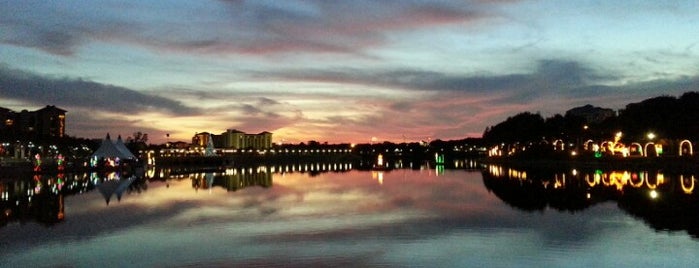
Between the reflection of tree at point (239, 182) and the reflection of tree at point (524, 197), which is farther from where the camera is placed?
the reflection of tree at point (239, 182)

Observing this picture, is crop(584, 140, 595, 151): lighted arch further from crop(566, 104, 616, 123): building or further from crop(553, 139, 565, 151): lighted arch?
crop(566, 104, 616, 123): building

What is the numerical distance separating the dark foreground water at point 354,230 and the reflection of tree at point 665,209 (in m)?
0.04

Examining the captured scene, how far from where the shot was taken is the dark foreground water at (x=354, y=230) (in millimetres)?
15828

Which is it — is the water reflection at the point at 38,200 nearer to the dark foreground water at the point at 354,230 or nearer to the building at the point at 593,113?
the dark foreground water at the point at 354,230

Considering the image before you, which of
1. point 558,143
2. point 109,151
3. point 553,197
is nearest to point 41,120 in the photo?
point 109,151

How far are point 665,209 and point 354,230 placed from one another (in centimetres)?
1364

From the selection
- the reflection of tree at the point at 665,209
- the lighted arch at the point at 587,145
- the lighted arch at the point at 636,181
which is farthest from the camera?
the lighted arch at the point at 587,145

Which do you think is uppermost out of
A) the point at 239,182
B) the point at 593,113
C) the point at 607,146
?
the point at 593,113

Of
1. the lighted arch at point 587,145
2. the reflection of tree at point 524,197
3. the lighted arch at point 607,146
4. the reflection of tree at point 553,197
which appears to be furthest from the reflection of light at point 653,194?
the lighted arch at point 587,145

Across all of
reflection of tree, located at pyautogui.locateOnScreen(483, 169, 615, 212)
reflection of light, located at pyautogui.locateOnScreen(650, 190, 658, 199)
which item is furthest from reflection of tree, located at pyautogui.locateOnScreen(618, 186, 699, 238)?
→ reflection of tree, located at pyautogui.locateOnScreen(483, 169, 615, 212)

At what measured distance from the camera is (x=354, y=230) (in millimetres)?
20969

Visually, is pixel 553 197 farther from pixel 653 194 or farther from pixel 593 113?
pixel 593 113

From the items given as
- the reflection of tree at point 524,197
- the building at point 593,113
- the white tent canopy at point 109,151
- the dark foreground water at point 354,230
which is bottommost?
the dark foreground water at point 354,230

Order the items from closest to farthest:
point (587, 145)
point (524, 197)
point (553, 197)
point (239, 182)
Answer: point (553, 197) → point (524, 197) → point (239, 182) → point (587, 145)
